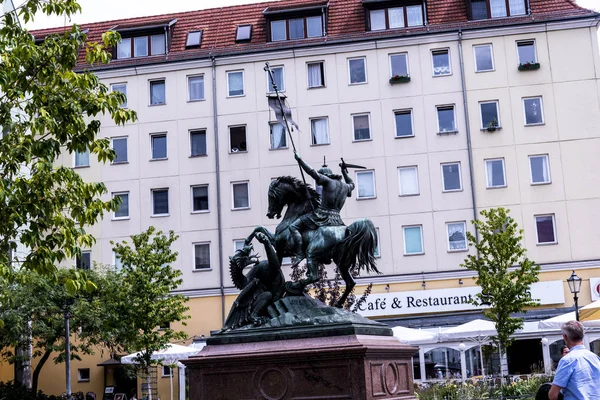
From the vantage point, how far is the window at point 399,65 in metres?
38.9

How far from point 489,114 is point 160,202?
558 inches

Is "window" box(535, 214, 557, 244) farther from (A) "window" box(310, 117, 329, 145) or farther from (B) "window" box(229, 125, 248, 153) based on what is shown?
(B) "window" box(229, 125, 248, 153)

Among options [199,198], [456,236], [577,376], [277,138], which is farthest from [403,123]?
[577,376]

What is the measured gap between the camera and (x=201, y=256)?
39531 millimetres

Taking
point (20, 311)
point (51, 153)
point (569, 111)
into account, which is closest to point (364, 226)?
point (51, 153)

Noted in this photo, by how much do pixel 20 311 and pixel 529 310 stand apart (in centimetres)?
1915

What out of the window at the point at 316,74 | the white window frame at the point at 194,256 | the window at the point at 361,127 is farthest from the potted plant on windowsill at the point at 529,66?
the white window frame at the point at 194,256

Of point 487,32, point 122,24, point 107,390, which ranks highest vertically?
point 122,24

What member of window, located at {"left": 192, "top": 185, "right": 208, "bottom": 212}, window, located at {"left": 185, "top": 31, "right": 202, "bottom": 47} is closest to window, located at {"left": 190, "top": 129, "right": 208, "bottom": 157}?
window, located at {"left": 192, "top": 185, "right": 208, "bottom": 212}

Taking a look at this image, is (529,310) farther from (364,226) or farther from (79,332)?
(364,226)

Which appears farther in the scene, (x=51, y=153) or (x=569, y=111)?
(x=569, y=111)

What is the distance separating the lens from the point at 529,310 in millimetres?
36719

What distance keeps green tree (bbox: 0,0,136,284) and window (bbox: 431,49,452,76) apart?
2565 centimetres

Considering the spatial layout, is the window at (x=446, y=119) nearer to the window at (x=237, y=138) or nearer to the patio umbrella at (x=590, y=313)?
the window at (x=237, y=138)
